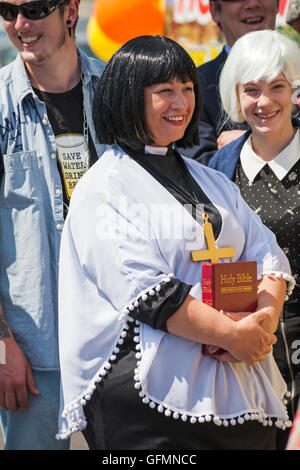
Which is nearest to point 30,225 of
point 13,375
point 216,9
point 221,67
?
point 13,375

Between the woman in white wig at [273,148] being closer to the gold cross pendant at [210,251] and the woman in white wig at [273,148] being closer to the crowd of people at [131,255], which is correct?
the crowd of people at [131,255]

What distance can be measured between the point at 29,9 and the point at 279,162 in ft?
3.78

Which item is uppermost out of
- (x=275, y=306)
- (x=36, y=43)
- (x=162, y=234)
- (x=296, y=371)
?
(x=36, y=43)

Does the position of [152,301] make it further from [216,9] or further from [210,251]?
[216,9]

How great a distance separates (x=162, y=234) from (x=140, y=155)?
31cm

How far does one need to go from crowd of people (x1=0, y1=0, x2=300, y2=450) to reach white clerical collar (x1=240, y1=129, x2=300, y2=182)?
0.03 m

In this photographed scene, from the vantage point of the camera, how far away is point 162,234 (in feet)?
7.41

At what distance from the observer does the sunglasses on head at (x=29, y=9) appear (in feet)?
9.39

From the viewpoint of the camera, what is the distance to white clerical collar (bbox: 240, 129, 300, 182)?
3.02m

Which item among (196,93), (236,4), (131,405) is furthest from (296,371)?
(236,4)

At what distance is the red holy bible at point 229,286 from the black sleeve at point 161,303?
3.2 inches

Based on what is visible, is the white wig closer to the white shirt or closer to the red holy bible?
the white shirt

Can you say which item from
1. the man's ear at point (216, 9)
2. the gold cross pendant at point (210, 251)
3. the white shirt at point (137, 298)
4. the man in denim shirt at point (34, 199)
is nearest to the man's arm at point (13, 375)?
the man in denim shirt at point (34, 199)

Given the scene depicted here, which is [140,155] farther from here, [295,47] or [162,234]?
[295,47]
